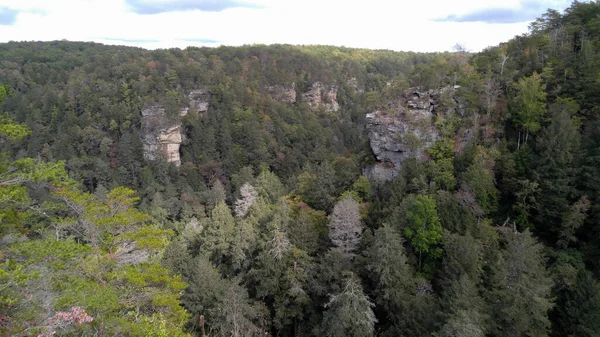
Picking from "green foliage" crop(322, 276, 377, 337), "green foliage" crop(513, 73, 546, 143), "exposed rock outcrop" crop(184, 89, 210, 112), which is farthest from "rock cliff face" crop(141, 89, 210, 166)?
"green foliage" crop(513, 73, 546, 143)

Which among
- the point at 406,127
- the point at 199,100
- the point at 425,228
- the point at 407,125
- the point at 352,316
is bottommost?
the point at 352,316

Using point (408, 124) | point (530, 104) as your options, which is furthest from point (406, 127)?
point (530, 104)

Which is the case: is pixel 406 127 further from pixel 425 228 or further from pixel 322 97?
pixel 322 97

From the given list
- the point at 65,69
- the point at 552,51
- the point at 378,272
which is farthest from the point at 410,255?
the point at 65,69

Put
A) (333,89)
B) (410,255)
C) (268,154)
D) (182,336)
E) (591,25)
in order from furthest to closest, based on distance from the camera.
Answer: (333,89), (268,154), (591,25), (410,255), (182,336)

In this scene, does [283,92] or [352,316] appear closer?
[352,316]

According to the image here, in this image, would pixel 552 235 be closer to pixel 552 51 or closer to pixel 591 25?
pixel 552 51
